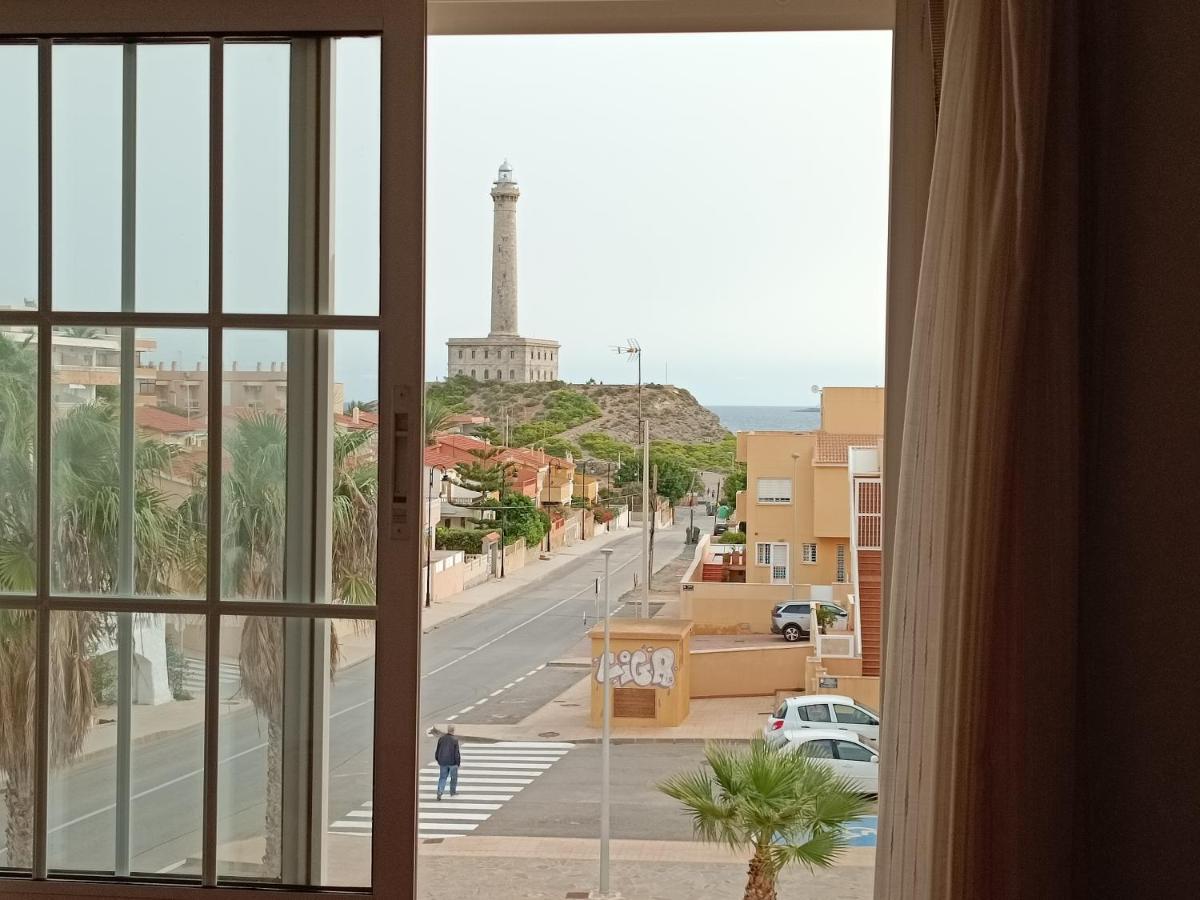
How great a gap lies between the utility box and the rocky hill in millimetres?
2541

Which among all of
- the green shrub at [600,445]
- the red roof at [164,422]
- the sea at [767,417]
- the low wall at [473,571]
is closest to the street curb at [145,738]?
the red roof at [164,422]

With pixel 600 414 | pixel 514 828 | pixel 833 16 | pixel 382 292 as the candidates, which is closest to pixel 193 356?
pixel 382 292

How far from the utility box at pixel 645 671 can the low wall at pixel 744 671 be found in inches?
10.8

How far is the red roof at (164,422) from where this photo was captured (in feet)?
4.22

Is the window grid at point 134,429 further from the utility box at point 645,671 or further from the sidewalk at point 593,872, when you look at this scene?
the utility box at point 645,671

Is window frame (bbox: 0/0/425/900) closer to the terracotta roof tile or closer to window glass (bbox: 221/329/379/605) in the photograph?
window glass (bbox: 221/329/379/605)

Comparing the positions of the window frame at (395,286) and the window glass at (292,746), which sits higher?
the window frame at (395,286)

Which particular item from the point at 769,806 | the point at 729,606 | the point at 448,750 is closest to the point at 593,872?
the point at 448,750

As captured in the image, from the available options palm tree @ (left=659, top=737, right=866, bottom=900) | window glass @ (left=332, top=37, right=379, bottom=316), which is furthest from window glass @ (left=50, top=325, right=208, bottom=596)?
palm tree @ (left=659, top=737, right=866, bottom=900)

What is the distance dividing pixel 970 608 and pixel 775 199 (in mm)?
12673

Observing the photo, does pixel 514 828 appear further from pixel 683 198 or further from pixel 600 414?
pixel 683 198

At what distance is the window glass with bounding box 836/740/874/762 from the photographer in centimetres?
823

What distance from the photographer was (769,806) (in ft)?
13.2

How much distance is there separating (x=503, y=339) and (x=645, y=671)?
14.0 ft
